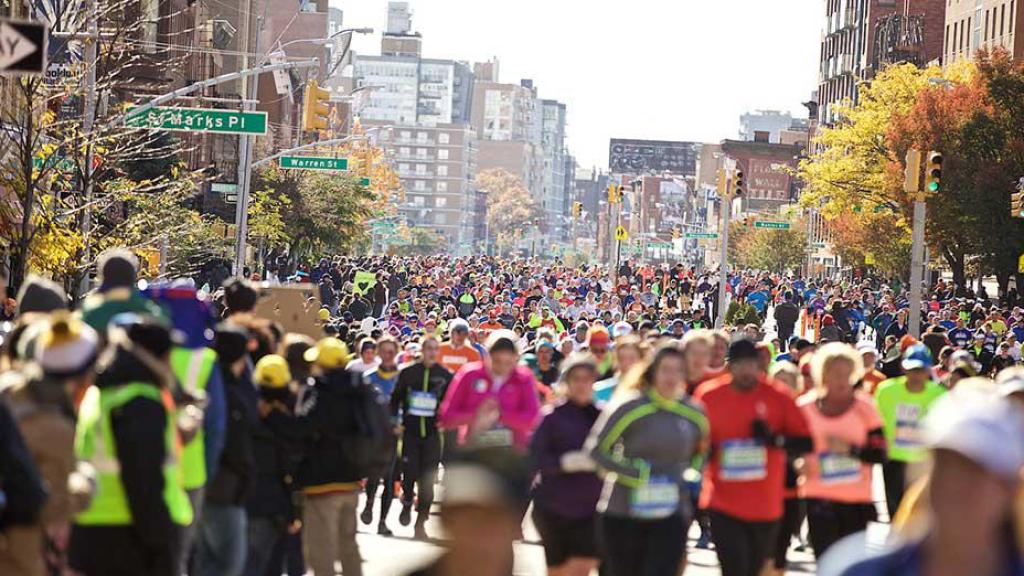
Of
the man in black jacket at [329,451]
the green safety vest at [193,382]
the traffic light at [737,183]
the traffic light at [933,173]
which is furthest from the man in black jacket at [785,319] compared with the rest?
the green safety vest at [193,382]

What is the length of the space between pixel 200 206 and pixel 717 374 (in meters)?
54.9

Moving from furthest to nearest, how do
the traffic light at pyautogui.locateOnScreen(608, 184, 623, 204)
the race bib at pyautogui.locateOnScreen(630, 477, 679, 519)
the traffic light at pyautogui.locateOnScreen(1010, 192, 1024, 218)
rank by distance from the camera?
the traffic light at pyautogui.locateOnScreen(608, 184, 623, 204)
the traffic light at pyautogui.locateOnScreen(1010, 192, 1024, 218)
the race bib at pyautogui.locateOnScreen(630, 477, 679, 519)

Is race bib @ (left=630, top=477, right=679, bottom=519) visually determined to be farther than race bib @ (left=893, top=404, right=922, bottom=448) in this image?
No

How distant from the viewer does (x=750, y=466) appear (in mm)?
10453

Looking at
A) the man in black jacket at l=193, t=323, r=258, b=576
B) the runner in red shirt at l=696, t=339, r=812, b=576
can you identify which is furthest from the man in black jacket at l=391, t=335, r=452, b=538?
the runner in red shirt at l=696, t=339, r=812, b=576

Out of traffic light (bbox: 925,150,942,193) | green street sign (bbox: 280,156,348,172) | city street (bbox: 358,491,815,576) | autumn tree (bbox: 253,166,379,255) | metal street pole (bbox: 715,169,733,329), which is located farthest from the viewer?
autumn tree (bbox: 253,166,379,255)

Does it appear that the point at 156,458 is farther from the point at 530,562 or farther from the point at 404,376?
the point at 404,376

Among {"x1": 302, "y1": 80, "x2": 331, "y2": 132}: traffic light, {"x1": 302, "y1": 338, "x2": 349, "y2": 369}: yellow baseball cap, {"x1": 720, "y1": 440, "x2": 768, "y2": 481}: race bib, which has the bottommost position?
{"x1": 720, "y1": 440, "x2": 768, "y2": 481}: race bib

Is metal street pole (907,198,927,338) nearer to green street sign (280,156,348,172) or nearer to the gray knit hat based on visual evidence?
green street sign (280,156,348,172)

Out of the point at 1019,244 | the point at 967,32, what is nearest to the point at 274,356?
the point at 1019,244

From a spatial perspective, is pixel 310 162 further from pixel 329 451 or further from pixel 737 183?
pixel 329 451

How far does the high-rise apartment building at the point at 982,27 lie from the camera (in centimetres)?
7806

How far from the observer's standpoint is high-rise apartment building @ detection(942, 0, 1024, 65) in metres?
78.1

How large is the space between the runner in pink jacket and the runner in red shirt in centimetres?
173
